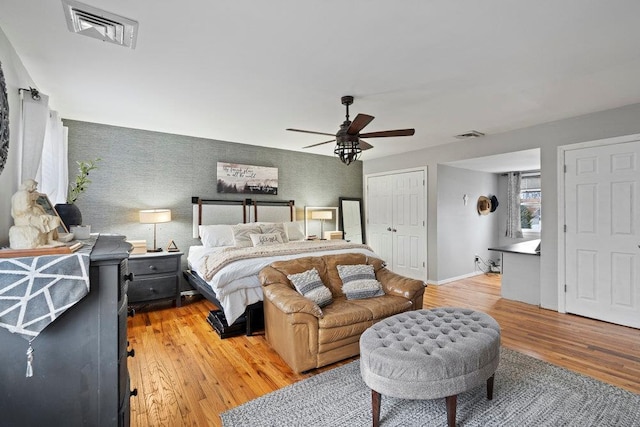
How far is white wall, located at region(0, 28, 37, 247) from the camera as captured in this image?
1.95 m

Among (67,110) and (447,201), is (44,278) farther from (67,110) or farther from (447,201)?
(447,201)

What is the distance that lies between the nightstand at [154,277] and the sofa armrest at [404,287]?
110 inches

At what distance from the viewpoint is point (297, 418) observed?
1.96 metres

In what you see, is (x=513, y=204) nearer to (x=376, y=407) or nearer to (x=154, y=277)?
(x=376, y=407)

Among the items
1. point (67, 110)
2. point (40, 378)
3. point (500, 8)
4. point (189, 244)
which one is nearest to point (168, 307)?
point (189, 244)

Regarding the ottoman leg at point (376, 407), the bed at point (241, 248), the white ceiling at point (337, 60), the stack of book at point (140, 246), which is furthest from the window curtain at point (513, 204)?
the stack of book at point (140, 246)

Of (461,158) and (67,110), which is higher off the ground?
(67,110)

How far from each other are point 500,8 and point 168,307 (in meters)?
4.79

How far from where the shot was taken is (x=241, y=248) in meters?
3.98

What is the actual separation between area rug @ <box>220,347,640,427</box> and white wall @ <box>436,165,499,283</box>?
329 cm

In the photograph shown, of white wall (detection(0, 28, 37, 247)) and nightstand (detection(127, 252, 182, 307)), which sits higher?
white wall (detection(0, 28, 37, 247))

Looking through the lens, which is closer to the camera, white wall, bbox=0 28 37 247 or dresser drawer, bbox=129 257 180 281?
white wall, bbox=0 28 37 247

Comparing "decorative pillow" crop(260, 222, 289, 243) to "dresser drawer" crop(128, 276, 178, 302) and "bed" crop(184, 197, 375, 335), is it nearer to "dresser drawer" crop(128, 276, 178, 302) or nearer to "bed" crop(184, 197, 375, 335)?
"bed" crop(184, 197, 375, 335)

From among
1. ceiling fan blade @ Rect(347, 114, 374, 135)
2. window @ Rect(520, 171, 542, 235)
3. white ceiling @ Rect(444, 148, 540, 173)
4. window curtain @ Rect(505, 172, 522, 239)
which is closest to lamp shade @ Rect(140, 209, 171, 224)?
ceiling fan blade @ Rect(347, 114, 374, 135)
